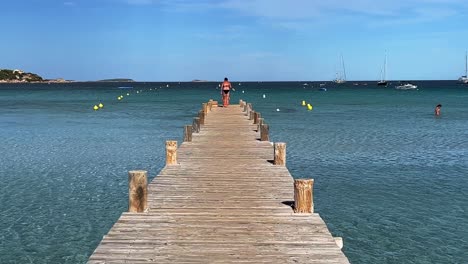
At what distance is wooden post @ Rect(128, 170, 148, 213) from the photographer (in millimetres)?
10922

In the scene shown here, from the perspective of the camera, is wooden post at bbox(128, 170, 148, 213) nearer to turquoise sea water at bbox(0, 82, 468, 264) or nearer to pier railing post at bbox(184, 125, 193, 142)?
turquoise sea water at bbox(0, 82, 468, 264)

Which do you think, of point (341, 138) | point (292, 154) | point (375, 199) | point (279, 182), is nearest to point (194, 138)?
point (292, 154)

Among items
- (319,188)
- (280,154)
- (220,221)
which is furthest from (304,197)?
(319,188)

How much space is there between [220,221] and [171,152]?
7346 millimetres

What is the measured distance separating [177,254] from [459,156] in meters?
25.3

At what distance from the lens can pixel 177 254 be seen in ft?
28.1

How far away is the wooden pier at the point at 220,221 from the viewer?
28.1 feet

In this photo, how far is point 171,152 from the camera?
57.4 ft

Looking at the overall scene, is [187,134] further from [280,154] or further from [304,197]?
[304,197]

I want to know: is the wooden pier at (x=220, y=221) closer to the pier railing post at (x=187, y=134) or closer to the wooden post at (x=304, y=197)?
the wooden post at (x=304, y=197)

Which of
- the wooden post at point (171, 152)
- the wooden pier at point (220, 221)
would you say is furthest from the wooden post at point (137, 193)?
the wooden post at point (171, 152)

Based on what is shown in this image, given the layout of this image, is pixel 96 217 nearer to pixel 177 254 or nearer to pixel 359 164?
pixel 177 254

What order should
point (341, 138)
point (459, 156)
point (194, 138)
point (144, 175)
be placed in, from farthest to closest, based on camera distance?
point (341, 138), point (459, 156), point (194, 138), point (144, 175)

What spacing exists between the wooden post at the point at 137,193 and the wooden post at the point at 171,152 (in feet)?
20.8
